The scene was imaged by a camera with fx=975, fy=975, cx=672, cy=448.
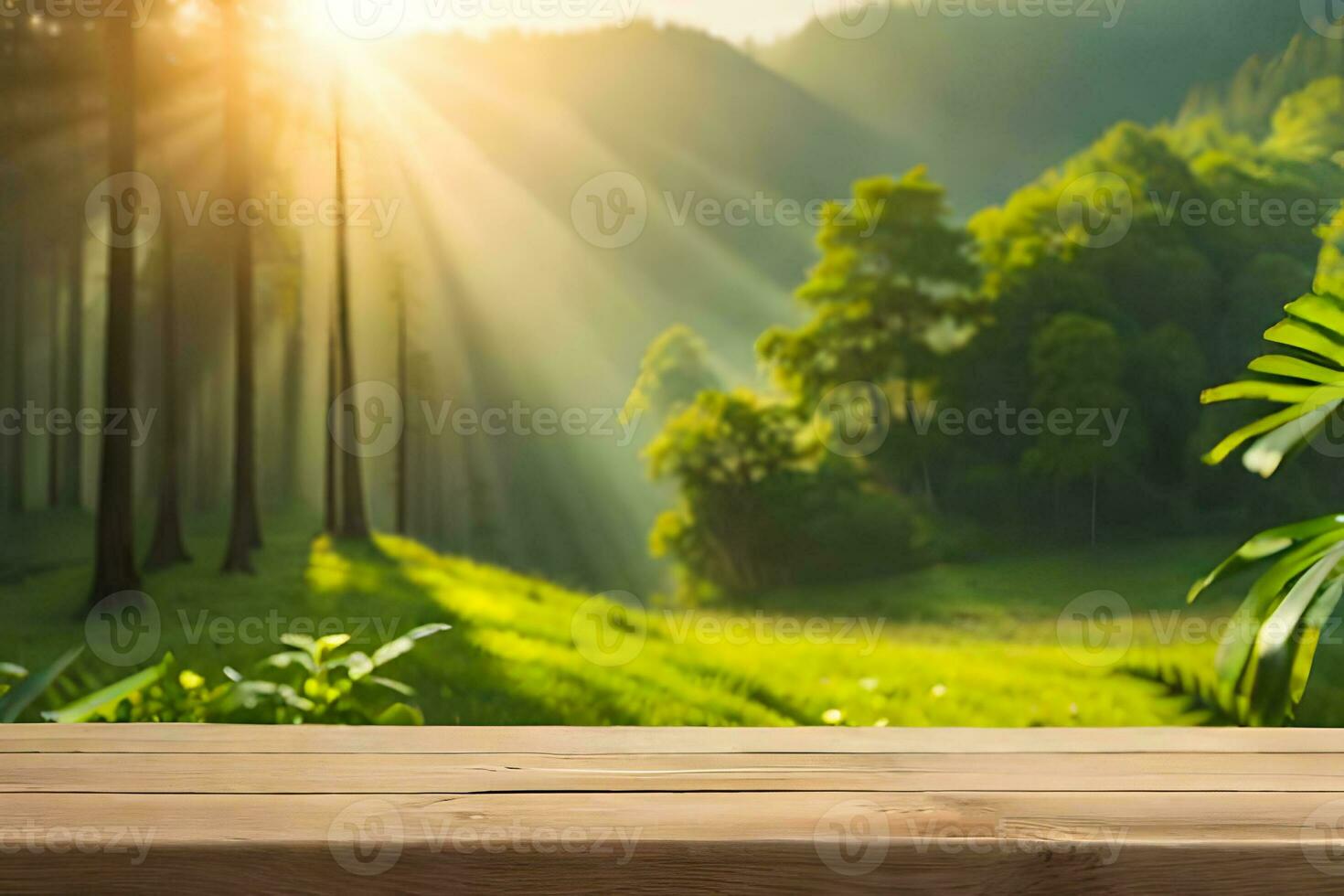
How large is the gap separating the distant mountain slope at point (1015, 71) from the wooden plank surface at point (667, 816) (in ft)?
7.66

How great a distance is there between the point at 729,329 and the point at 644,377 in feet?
1.01

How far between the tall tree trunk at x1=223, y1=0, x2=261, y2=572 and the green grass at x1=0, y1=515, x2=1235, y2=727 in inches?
2.2

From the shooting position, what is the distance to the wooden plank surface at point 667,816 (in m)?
0.77

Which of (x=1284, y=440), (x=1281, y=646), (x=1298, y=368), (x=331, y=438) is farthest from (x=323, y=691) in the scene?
(x=1298, y=368)

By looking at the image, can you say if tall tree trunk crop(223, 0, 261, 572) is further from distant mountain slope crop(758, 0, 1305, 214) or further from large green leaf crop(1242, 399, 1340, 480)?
large green leaf crop(1242, 399, 1340, 480)

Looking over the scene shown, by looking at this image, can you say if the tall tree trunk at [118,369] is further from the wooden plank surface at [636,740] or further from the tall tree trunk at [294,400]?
the wooden plank surface at [636,740]

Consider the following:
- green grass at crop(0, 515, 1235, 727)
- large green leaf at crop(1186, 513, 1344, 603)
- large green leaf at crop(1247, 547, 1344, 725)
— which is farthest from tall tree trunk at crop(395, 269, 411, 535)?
large green leaf at crop(1247, 547, 1344, 725)

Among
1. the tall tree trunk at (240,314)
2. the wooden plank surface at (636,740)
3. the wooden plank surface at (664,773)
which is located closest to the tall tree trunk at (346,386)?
the tall tree trunk at (240,314)

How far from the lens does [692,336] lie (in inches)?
120

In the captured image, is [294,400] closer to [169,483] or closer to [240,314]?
[240,314]

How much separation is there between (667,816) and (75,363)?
2.80 metres

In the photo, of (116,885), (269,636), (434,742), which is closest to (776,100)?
(269,636)

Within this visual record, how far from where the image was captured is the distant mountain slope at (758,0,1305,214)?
2959 mm

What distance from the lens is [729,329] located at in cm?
305
